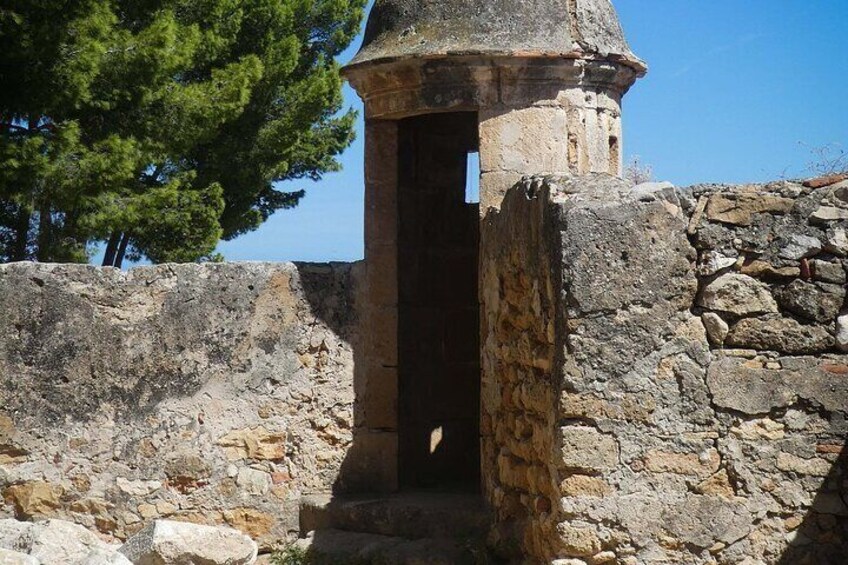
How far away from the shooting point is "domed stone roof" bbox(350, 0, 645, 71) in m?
7.01

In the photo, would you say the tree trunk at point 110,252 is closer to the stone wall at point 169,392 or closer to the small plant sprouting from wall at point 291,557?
the stone wall at point 169,392

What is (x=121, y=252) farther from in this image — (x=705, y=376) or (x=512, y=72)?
(x=705, y=376)

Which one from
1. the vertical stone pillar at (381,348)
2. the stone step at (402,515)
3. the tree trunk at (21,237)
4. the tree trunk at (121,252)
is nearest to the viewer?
the stone step at (402,515)

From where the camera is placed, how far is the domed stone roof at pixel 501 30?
7012 mm

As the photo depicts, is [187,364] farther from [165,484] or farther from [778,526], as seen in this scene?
[778,526]

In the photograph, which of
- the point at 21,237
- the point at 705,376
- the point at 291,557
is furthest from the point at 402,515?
the point at 21,237

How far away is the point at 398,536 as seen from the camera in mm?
7117

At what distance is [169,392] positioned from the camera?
286 inches

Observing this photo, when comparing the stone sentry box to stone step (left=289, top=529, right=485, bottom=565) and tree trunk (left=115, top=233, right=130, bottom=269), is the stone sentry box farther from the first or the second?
tree trunk (left=115, top=233, right=130, bottom=269)

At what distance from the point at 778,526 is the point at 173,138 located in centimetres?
909

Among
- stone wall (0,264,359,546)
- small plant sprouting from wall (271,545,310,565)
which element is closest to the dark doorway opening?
stone wall (0,264,359,546)

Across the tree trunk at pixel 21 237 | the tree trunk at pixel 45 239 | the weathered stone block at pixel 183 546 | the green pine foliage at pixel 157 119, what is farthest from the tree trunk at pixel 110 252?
the weathered stone block at pixel 183 546

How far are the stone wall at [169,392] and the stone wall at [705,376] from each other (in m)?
2.43

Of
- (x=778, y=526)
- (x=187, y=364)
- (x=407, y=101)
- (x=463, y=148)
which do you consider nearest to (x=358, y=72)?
(x=407, y=101)
